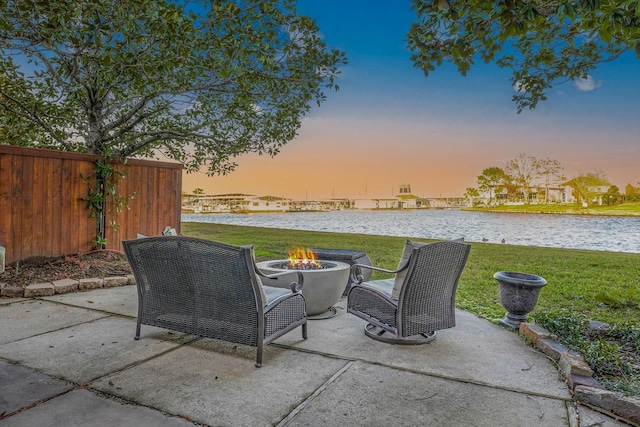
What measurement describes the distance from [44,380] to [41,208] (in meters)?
3.98

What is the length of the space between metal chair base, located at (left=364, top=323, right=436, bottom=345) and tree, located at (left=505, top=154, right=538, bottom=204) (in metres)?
26.7

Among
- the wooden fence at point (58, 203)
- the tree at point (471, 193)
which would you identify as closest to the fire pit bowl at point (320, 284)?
the wooden fence at point (58, 203)

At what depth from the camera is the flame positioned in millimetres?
3967

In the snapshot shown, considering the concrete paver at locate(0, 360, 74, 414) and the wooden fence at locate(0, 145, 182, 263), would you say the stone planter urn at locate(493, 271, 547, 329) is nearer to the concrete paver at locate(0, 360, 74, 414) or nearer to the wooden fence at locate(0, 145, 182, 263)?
the concrete paver at locate(0, 360, 74, 414)

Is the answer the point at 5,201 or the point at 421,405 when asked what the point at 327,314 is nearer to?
the point at 421,405

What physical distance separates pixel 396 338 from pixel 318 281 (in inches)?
35.6

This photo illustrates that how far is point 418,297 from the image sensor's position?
2.97 m

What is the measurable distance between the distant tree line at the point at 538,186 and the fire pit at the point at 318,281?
1910cm

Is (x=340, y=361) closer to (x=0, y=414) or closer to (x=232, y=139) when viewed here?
(x=0, y=414)

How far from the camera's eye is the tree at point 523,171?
26.4 m

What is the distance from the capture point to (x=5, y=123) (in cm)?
689

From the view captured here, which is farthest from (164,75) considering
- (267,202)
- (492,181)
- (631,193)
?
(492,181)

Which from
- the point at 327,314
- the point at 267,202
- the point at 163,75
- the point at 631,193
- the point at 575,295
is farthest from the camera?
the point at 267,202

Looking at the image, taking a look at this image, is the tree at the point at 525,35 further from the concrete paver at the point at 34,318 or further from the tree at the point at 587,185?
the tree at the point at 587,185
